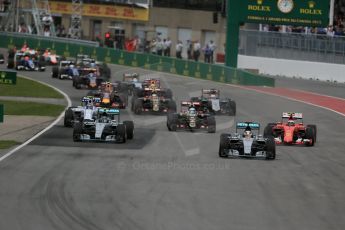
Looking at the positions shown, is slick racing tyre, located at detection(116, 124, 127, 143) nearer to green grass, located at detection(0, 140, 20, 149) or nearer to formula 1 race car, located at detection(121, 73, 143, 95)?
green grass, located at detection(0, 140, 20, 149)

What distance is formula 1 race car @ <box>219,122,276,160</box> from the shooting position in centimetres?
2200

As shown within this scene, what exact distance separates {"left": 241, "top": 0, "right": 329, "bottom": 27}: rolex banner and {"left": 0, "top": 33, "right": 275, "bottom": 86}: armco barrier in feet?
11.2

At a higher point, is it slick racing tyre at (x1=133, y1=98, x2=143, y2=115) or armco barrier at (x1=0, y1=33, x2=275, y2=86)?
armco barrier at (x1=0, y1=33, x2=275, y2=86)

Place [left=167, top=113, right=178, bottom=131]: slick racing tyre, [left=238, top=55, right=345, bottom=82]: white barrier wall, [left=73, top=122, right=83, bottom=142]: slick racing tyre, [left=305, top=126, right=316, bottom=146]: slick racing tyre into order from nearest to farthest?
1. [left=73, top=122, right=83, bottom=142]: slick racing tyre
2. [left=305, top=126, right=316, bottom=146]: slick racing tyre
3. [left=167, top=113, right=178, bottom=131]: slick racing tyre
4. [left=238, top=55, right=345, bottom=82]: white barrier wall

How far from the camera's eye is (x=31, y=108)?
3384cm

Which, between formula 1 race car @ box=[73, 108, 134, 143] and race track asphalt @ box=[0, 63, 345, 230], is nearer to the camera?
race track asphalt @ box=[0, 63, 345, 230]

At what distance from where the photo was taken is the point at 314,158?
74.2 feet

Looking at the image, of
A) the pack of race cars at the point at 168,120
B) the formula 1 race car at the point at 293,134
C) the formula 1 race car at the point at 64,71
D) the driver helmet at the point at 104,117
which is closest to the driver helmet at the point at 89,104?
the pack of race cars at the point at 168,120

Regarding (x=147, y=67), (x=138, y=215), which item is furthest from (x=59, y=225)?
(x=147, y=67)

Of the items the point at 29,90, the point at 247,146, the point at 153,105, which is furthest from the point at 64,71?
the point at 247,146

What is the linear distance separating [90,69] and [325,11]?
1372 cm

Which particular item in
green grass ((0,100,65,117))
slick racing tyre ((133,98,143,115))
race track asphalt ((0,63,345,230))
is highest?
slick racing tyre ((133,98,143,115))

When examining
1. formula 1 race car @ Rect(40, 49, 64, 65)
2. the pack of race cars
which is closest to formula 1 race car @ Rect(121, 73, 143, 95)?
the pack of race cars

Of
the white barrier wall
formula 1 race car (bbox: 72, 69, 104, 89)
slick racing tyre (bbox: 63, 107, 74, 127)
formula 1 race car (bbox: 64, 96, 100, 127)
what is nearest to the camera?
formula 1 race car (bbox: 64, 96, 100, 127)
